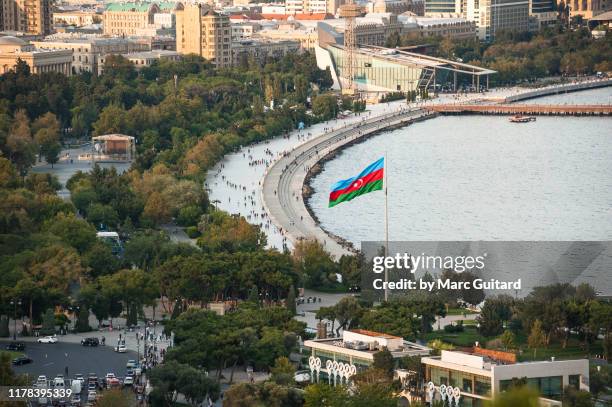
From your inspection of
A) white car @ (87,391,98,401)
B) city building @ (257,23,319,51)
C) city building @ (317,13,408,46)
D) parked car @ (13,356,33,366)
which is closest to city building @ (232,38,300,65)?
A: city building @ (257,23,319,51)

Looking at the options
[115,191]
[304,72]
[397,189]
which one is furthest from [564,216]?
[304,72]

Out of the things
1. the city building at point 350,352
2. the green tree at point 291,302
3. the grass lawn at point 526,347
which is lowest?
the grass lawn at point 526,347

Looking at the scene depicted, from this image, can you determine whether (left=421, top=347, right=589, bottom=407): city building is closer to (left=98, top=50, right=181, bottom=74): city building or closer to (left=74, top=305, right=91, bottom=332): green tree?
(left=74, top=305, right=91, bottom=332): green tree

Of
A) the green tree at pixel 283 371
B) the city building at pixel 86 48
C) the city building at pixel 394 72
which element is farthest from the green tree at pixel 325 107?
the green tree at pixel 283 371

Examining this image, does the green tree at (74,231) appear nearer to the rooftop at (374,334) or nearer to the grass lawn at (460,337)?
the grass lawn at (460,337)

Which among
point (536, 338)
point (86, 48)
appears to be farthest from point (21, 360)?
point (86, 48)

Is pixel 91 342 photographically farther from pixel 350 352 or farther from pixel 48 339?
pixel 350 352
